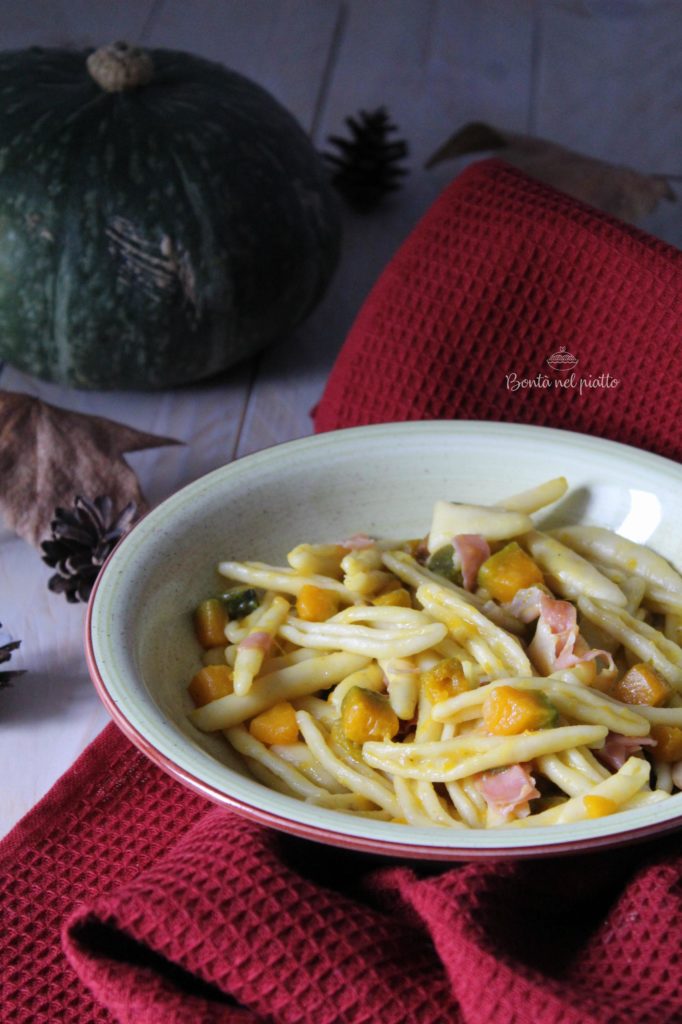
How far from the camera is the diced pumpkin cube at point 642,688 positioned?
148 centimetres

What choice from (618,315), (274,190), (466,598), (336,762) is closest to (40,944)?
(336,762)

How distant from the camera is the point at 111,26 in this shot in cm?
343

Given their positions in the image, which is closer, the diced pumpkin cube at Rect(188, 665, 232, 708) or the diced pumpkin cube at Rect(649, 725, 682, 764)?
the diced pumpkin cube at Rect(649, 725, 682, 764)

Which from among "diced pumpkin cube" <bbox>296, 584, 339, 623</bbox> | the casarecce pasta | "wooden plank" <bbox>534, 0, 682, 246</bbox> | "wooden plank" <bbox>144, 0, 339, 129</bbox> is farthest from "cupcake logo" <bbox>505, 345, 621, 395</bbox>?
"wooden plank" <bbox>144, 0, 339, 129</bbox>

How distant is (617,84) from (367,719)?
2.57m

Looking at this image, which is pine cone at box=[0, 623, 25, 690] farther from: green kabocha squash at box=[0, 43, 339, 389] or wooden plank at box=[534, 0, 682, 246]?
wooden plank at box=[534, 0, 682, 246]

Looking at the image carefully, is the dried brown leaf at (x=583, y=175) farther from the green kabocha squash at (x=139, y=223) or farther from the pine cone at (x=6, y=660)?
the pine cone at (x=6, y=660)

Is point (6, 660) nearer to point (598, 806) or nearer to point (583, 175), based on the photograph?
point (598, 806)

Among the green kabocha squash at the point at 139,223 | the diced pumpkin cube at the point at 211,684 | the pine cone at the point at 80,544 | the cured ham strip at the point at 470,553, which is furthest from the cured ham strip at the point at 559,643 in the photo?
the green kabocha squash at the point at 139,223

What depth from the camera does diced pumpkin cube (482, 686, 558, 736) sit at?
1.38m

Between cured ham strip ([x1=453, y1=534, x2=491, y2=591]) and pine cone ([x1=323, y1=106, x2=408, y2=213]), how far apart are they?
1.54 meters

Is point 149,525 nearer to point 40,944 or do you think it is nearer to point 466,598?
point 466,598

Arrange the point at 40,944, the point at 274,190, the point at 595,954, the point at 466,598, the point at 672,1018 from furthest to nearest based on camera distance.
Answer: the point at 274,190, the point at 466,598, the point at 40,944, the point at 595,954, the point at 672,1018

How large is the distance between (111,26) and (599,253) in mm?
2060
